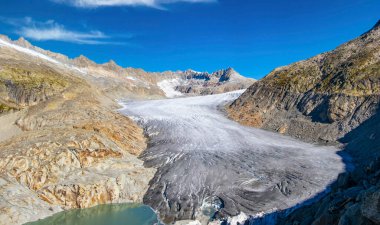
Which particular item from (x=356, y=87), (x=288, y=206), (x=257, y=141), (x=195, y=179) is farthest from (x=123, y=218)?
(x=356, y=87)

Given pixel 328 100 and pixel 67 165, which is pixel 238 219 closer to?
pixel 67 165

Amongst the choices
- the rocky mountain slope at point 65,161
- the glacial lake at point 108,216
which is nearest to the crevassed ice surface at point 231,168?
the glacial lake at point 108,216

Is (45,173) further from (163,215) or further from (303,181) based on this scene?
(303,181)

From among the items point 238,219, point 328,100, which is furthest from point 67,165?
point 328,100

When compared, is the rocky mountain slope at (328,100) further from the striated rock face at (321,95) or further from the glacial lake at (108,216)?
the glacial lake at (108,216)

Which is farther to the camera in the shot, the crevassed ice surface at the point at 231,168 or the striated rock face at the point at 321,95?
the striated rock face at the point at 321,95

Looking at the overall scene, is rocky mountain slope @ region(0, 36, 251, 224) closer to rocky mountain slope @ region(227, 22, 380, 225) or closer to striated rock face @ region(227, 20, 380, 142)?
rocky mountain slope @ region(227, 22, 380, 225)
